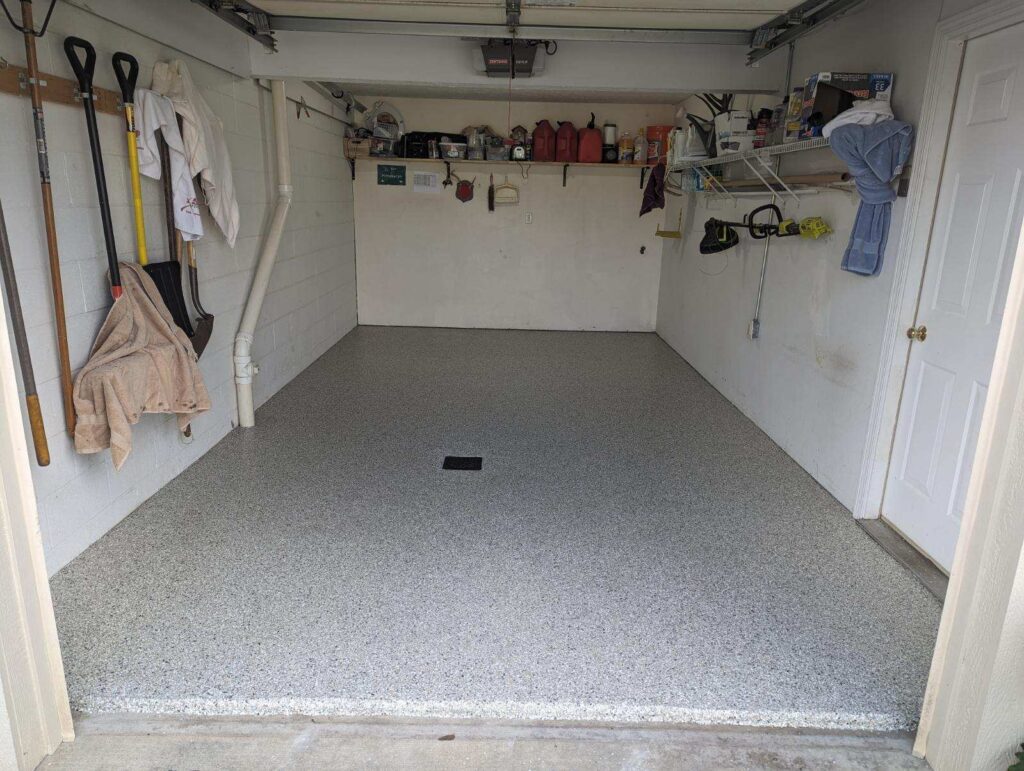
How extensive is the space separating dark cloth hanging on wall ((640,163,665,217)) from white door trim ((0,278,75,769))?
5489mm

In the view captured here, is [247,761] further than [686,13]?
No

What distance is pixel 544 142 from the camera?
6.45m

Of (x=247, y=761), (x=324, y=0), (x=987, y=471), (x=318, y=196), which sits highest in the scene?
(x=324, y=0)

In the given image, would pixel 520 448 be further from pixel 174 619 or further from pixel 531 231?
pixel 531 231

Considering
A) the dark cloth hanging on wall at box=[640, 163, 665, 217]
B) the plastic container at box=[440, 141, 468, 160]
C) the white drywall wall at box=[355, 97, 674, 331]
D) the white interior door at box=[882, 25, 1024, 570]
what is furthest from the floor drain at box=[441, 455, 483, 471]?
the plastic container at box=[440, 141, 468, 160]

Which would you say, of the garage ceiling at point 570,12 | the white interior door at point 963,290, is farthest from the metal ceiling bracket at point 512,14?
the white interior door at point 963,290

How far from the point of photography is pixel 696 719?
1849mm

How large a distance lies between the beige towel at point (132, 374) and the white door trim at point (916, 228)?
2944mm

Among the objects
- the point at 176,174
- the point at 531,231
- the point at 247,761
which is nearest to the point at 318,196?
the point at 531,231

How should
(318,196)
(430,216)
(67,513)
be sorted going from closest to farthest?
(67,513)
(318,196)
(430,216)

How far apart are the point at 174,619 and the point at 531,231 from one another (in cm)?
546

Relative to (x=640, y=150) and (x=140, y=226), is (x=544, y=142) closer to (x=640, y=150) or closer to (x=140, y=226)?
(x=640, y=150)

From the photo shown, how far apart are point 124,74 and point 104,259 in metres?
0.76

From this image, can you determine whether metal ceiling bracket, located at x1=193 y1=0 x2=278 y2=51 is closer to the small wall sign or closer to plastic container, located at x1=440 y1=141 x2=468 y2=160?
plastic container, located at x1=440 y1=141 x2=468 y2=160
